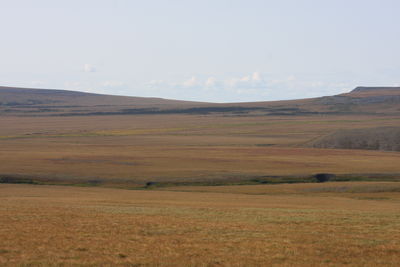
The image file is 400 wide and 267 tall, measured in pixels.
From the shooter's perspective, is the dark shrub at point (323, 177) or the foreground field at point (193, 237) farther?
the dark shrub at point (323, 177)

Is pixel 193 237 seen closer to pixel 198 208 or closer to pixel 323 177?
pixel 198 208

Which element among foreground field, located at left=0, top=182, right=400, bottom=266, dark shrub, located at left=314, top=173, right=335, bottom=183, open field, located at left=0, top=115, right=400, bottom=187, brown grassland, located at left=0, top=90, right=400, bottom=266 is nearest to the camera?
foreground field, located at left=0, top=182, right=400, bottom=266

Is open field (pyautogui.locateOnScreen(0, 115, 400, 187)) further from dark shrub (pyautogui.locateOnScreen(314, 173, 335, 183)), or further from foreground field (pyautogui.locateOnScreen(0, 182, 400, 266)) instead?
foreground field (pyautogui.locateOnScreen(0, 182, 400, 266))

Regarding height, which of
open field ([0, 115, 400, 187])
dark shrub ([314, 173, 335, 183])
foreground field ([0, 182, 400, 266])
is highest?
foreground field ([0, 182, 400, 266])

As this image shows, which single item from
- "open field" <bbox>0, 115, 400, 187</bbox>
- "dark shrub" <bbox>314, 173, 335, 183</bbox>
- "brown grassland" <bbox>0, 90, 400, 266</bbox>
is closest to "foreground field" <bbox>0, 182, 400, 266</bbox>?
"brown grassland" <bbox>0, 90, 400, 266</bbox>

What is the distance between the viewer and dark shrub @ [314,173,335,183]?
188 ft

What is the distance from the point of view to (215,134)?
128625 millimetres

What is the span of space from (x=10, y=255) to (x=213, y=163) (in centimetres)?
5239

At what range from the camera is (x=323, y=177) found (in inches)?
2293

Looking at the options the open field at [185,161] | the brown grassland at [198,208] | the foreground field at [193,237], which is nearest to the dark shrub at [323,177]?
the brown grassland at [198,208]

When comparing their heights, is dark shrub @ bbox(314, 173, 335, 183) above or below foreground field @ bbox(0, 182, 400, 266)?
below

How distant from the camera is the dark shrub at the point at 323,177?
57381 millimetres

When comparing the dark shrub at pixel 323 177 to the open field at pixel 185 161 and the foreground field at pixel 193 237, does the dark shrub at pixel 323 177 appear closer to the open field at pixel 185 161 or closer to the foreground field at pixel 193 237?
the open field at pixel 185 161

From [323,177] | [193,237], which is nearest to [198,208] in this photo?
[193,237]
